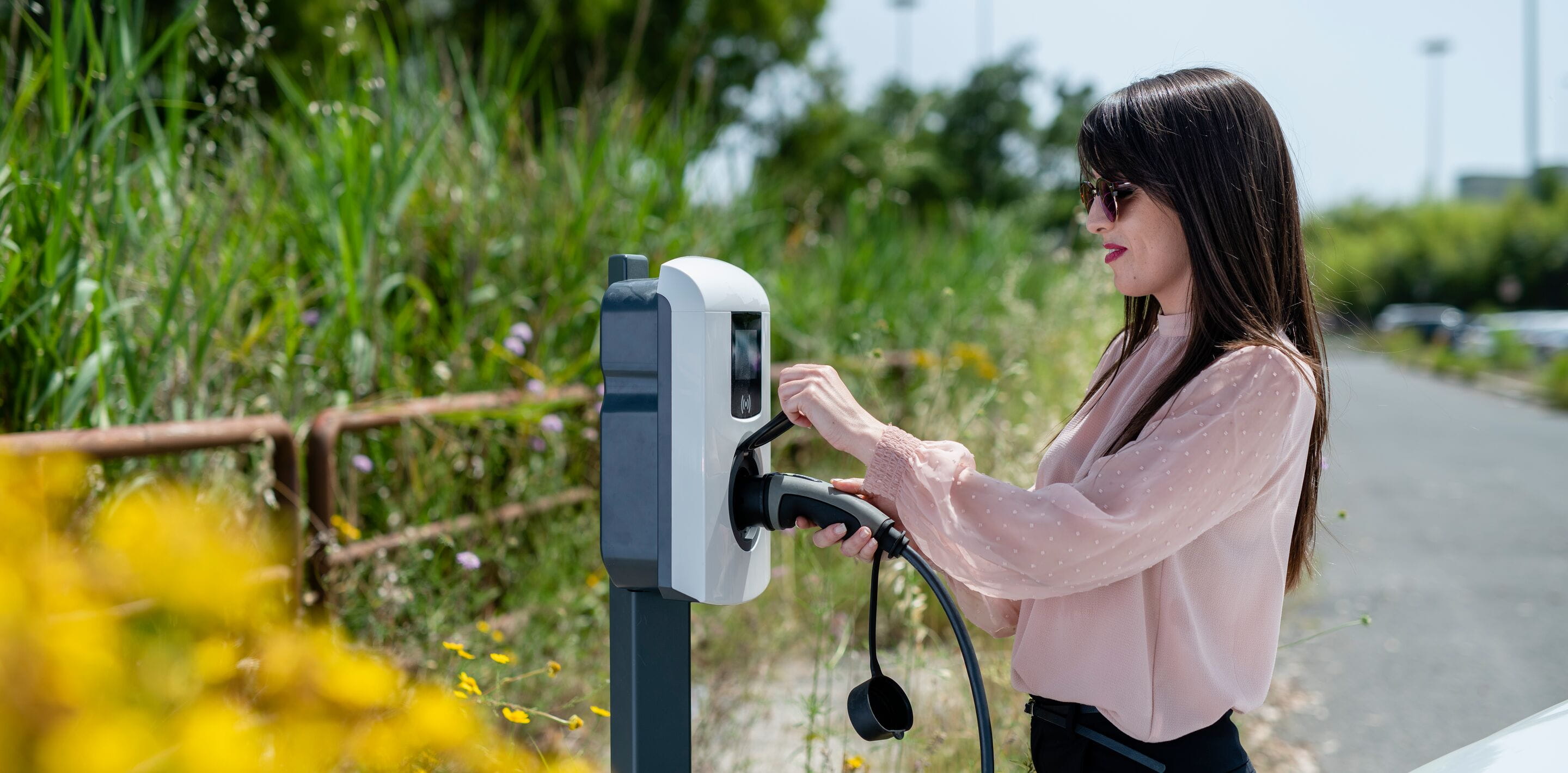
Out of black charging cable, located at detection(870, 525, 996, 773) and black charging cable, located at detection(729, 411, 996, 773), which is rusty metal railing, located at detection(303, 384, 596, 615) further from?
black charging cable, located at detection(870, 525, 996, 773)

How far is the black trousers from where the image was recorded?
4.27 ft

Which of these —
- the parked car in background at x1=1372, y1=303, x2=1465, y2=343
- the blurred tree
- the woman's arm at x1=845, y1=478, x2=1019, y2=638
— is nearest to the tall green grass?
the woman's arm at x1=845, y1=478, x2=1019, y2=638

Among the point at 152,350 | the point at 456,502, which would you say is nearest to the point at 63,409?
the point at 152,350

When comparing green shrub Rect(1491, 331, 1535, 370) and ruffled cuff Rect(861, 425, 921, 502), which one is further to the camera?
green shrub Rect(1491, 331, 1535, 370)

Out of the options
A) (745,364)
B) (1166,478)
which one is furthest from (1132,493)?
(745,364)

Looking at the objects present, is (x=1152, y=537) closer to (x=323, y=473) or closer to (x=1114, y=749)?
(x=1114, y=749)

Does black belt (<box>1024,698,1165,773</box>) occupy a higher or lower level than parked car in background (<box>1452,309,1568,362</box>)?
higher

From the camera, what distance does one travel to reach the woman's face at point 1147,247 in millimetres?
1312

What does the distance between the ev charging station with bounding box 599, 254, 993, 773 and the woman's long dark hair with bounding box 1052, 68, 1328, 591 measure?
0.42 meters

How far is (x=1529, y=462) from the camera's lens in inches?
376

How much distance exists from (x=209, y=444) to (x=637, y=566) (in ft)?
4.44

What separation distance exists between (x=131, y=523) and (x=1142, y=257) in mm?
1209

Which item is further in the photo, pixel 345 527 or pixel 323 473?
pixel 345 527

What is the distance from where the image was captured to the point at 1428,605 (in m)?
5.16
